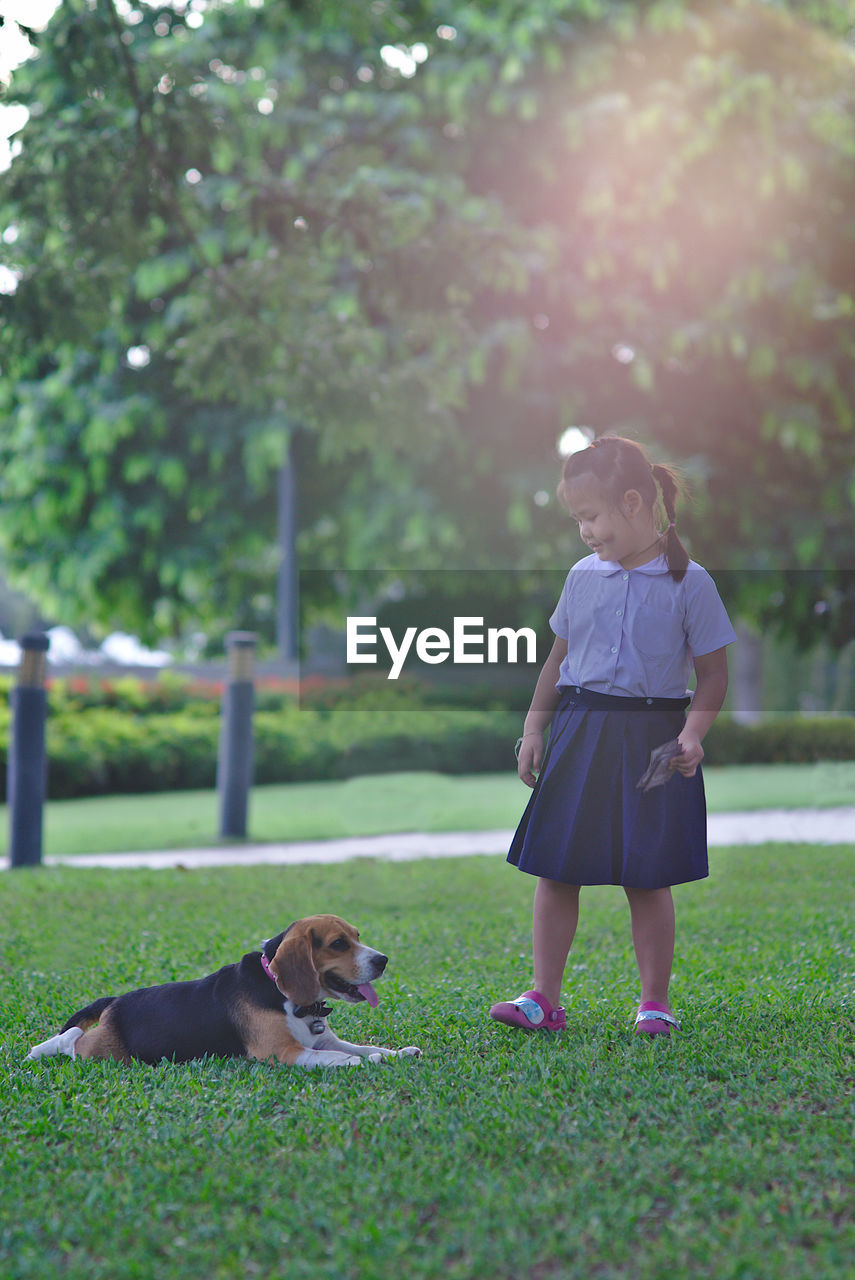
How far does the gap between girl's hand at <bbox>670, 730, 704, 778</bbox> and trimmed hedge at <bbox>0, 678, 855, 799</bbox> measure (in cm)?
636

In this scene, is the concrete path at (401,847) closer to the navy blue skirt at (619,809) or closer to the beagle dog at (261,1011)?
the beagle dog at (261,1011)

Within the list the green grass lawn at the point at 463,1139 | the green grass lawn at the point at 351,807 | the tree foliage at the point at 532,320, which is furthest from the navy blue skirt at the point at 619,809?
the tree foliage at the point at 532,320

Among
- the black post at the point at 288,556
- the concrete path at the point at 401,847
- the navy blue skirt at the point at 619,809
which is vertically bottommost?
the concrete path at the point at 401,847

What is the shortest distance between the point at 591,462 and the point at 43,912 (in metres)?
4.24

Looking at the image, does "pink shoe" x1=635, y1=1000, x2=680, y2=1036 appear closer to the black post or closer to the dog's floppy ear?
the dog's floppy ear

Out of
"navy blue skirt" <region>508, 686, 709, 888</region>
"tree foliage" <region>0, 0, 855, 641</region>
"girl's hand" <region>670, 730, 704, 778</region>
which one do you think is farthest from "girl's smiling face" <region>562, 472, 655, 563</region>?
"tree foliage" <region>0, 0, 855, 641</region>

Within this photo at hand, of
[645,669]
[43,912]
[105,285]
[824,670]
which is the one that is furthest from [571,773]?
[824,670]

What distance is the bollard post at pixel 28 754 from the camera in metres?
8.39

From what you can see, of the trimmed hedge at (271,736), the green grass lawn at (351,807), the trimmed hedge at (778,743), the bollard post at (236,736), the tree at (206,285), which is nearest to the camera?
the tree at (206,285)

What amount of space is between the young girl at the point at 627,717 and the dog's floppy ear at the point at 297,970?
2.25 ft

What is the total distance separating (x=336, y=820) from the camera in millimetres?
11633

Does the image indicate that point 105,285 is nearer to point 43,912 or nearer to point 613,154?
point 43,912

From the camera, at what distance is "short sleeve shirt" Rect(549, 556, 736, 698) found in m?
3.84

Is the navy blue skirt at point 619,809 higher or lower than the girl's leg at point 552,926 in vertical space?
higher
